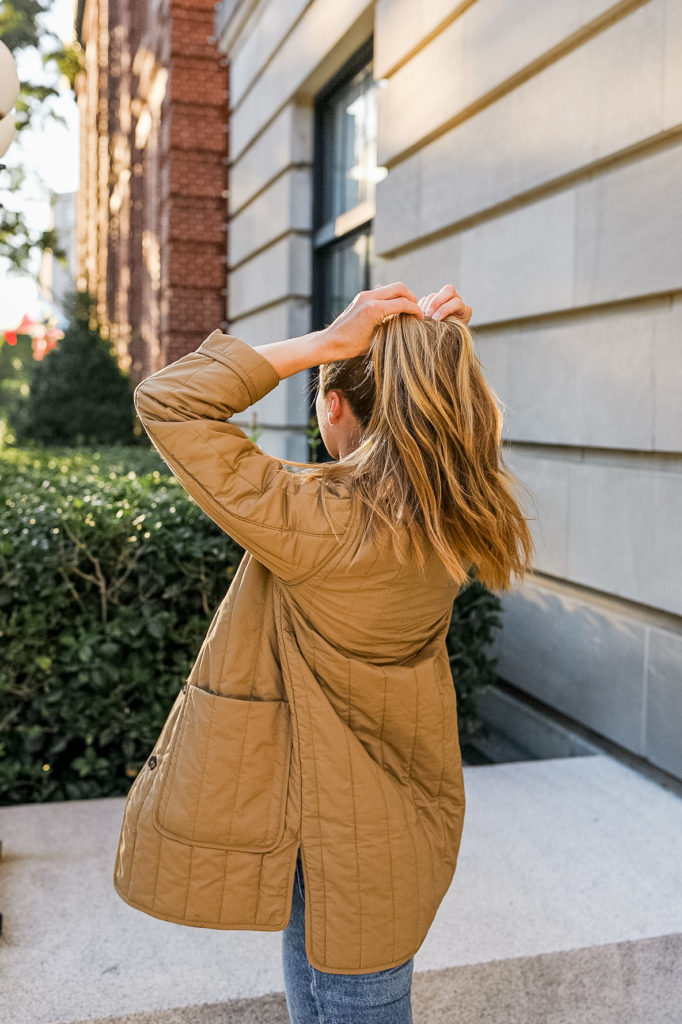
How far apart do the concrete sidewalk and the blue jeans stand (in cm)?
67

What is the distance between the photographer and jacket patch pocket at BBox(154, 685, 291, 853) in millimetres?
1898

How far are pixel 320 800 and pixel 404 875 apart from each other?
0.24 metres

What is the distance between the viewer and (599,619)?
15.3 feet

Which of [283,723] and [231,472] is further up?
[231,472]

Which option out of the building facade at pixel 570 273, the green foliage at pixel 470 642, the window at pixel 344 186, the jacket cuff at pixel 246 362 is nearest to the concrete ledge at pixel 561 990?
the building facade at pixel 570 273

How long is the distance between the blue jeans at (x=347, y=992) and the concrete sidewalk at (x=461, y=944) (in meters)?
0.67

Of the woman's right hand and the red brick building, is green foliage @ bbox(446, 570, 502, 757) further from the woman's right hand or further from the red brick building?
the red brick building

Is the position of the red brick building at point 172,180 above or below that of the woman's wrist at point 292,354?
above

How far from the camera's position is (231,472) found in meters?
1.86

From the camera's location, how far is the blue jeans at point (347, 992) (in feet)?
6.14

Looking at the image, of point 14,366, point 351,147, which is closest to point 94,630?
point 351,147

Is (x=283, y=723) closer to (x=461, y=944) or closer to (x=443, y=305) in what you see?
(x=443, y=305)

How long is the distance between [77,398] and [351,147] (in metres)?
7.26

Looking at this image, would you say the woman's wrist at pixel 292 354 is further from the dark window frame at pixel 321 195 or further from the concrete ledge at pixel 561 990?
the dark window frame at pixel 321 195
